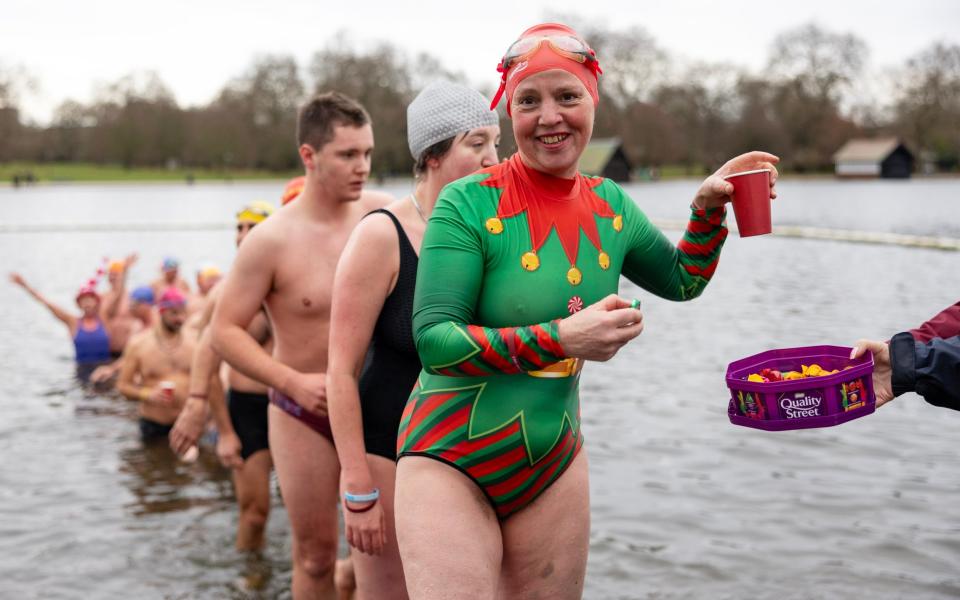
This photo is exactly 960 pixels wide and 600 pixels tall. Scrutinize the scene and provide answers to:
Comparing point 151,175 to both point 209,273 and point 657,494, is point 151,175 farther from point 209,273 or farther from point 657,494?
point 657,494

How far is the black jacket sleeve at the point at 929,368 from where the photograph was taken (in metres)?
2.70

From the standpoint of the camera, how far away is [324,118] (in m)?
4.30

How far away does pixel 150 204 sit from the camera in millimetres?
57031

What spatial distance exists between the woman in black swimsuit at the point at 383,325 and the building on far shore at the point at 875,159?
289 feet

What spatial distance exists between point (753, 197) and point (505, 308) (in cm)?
80

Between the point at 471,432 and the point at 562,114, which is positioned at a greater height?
the point at 562,114

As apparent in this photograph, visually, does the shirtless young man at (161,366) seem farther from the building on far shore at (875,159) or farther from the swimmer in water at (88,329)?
the building on far shore at (875,159)

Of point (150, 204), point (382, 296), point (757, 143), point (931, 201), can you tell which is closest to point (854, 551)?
point (382, 296)

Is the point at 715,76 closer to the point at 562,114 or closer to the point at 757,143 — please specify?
the point at 757,143

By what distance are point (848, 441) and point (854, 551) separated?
286 cm

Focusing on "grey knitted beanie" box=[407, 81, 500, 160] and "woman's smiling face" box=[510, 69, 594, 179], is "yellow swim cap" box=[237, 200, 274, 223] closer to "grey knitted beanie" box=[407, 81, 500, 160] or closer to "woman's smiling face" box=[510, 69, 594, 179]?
"grey knitted beanie" box=[407, 81, 500, 160]

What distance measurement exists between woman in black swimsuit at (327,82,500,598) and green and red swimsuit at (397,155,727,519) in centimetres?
44

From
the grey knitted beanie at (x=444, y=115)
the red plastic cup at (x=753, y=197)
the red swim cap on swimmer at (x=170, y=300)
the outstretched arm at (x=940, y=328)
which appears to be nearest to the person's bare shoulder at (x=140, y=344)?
the red swim cap on swimmer at (x=170, y=300)

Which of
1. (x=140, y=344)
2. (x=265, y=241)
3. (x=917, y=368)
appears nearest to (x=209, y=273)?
(x=140, y=344)
